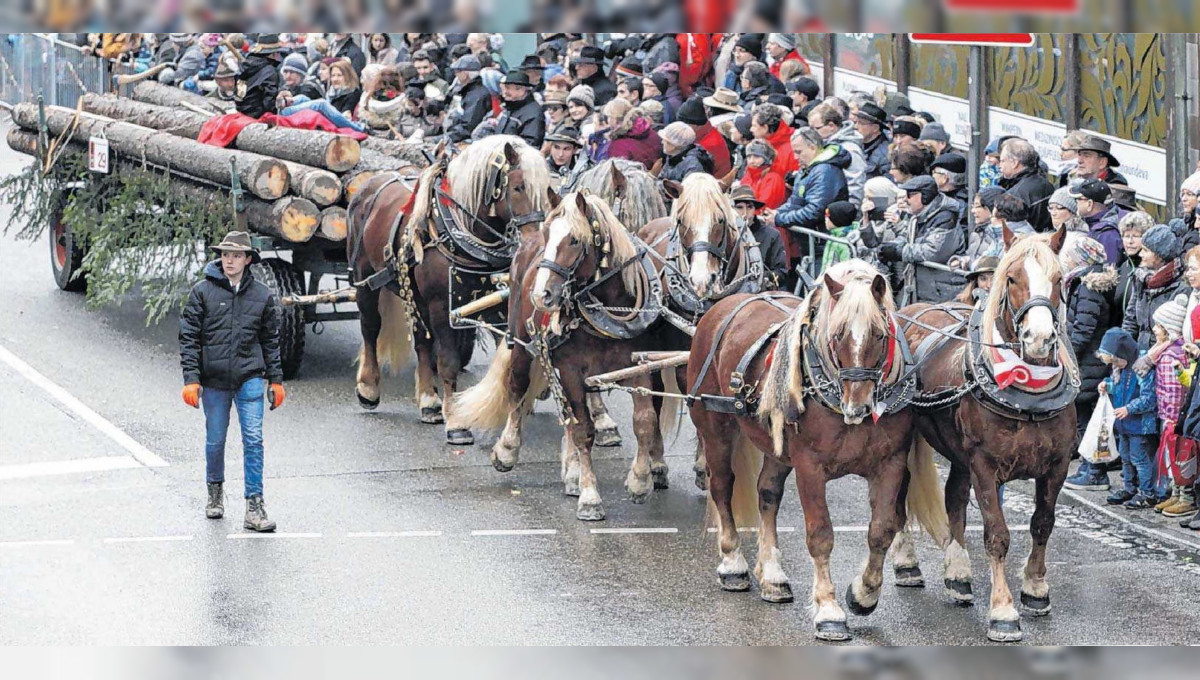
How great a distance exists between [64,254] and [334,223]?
4913 millimetres

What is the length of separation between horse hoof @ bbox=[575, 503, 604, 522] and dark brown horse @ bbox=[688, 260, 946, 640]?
1542 mm

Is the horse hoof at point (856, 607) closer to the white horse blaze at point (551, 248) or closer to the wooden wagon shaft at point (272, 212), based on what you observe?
the white horse blaze at point (551, 248)

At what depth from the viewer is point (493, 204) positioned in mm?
11523

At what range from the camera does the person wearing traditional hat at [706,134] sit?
14.0 m

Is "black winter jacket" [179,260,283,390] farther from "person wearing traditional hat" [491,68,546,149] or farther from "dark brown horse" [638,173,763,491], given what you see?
"person wearing traditional hat" [491,68,546,149]

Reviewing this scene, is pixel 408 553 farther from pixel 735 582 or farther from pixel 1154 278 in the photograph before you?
pixel 1154 278

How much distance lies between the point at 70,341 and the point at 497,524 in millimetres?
6987

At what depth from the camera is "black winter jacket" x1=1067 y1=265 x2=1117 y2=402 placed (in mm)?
9656

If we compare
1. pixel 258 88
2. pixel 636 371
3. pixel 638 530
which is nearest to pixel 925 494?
pixel 636 371

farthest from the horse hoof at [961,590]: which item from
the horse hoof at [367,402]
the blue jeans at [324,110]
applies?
the blue jeans at [324,110]

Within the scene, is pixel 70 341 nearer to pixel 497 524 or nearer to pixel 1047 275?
pixel 497 524

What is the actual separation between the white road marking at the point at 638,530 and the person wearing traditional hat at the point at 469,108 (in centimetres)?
724

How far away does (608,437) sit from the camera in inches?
462

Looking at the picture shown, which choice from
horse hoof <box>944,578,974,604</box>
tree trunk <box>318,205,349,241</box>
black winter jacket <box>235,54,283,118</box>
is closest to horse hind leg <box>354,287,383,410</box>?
tree trunk <box>318,205,349,241</box>
